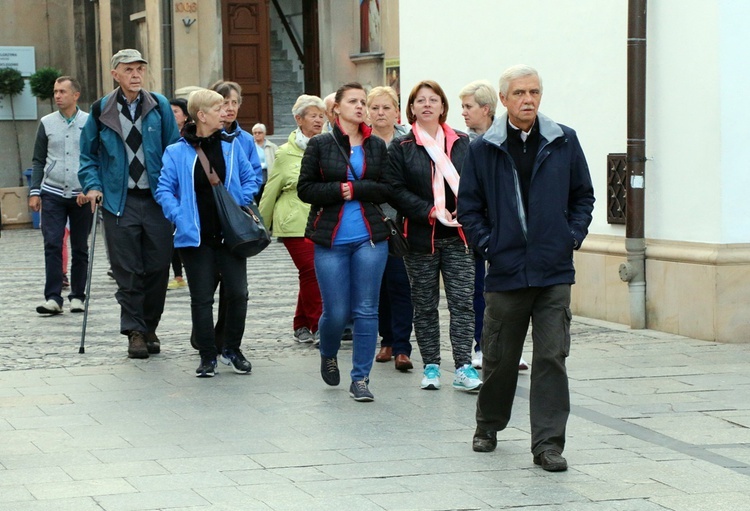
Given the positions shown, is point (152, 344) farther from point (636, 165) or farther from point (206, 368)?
point (636, 165)

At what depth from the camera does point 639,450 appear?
6.84 metres

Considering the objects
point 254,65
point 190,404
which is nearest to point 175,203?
point 190,404

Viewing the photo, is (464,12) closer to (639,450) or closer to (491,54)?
(491,54)

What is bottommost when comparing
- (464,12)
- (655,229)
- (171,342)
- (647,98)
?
(171,342)

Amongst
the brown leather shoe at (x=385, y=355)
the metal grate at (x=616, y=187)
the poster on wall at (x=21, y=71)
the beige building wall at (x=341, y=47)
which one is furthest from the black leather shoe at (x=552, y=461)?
the poster on wall at (x=21, y=71)

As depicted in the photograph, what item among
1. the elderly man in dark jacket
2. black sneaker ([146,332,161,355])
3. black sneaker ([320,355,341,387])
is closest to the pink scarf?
black sneaker ([320,355,341,387])

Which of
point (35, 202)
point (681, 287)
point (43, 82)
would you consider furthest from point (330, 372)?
point (43, 82)

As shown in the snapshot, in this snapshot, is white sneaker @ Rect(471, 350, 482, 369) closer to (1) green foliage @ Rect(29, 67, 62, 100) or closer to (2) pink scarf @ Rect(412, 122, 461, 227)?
(2) pink scarf @ Rect(412, 122, 461, 227)

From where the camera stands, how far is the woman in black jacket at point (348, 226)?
326 inches

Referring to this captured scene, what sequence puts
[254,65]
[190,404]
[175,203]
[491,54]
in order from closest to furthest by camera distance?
[190,404], [175,203], [491,54], [254,65]

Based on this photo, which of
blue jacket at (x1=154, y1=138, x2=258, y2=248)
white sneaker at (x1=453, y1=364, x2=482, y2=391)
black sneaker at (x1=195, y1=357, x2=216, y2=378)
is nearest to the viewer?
white sneaker at (x1=453, y1=364, x2=482, y2=391)

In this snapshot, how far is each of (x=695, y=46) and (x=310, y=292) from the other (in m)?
3.29

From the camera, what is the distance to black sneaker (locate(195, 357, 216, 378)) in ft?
30.0

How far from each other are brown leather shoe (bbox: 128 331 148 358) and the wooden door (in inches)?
678
